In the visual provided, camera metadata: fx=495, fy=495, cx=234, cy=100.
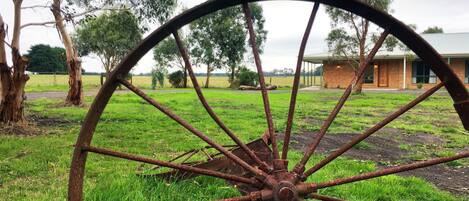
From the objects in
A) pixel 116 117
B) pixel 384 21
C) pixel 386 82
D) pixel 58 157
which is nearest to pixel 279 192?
pixel 384 21

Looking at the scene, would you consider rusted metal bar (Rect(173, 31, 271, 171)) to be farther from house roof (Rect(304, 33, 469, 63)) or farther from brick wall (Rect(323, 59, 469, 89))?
brick wall (Rect(323, 59, 469, 89))

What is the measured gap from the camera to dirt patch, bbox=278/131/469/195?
6.25 metres

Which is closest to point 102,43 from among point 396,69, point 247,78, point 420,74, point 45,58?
point 247,78

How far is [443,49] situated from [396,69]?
3789mm

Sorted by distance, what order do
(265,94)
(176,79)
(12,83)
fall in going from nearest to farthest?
(265,94)
(12,83)
(176,79)

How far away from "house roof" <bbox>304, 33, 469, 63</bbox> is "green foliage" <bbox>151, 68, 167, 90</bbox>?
12514 mm

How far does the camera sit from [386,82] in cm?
4003

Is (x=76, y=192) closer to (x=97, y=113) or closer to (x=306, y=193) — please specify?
(x=97, y=113)

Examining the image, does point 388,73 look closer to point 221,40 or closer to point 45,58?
point 221,40

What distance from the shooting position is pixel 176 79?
4494 cm

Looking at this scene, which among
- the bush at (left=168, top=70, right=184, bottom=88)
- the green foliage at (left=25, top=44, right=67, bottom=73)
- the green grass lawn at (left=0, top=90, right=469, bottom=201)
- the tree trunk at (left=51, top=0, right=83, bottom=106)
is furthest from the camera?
the green foliage at (left=25, top=44, right=67, bottom=73)

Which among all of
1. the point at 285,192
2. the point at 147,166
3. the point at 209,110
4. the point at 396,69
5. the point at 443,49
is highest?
the point at 443,49

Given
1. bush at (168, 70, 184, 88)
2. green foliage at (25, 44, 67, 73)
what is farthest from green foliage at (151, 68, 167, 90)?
green foliage at (25, 44, 67, 73)

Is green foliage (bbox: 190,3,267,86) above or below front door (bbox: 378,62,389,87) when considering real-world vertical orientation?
above
